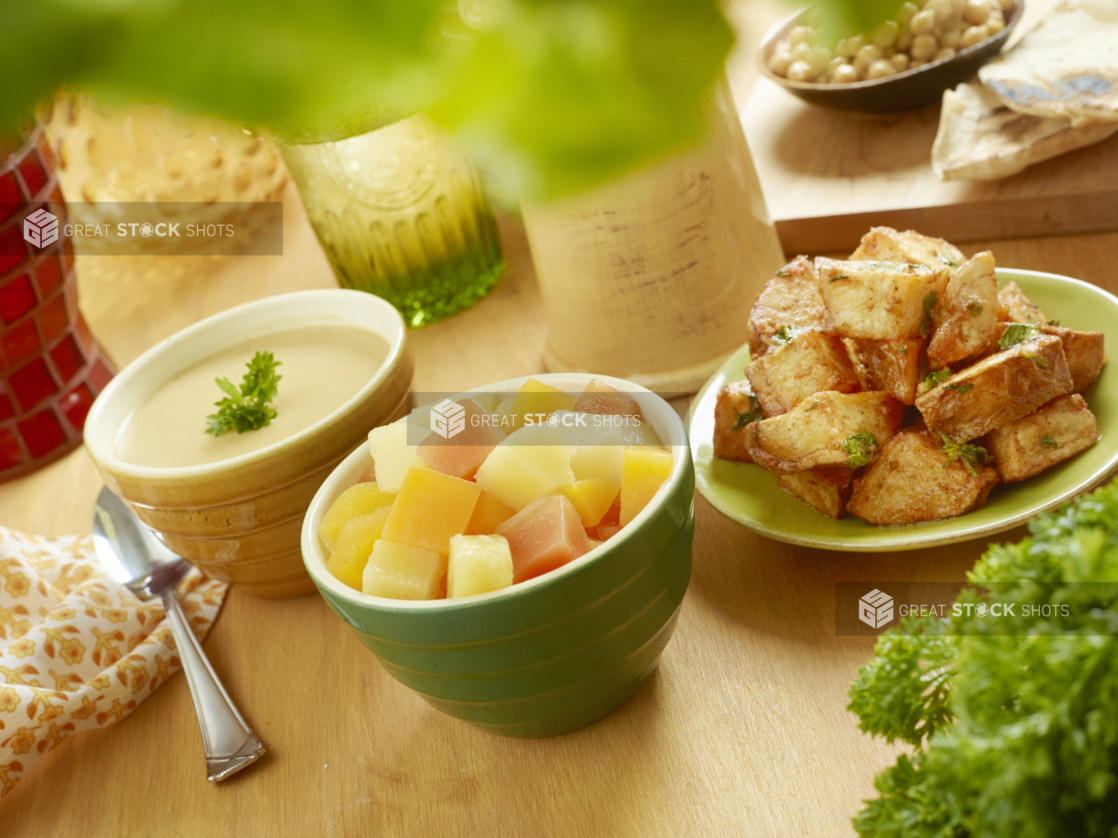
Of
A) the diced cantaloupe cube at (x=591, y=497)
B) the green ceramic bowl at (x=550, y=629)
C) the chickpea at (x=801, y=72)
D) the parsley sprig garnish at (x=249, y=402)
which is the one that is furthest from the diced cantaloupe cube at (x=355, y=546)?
the chickpea at (x=801, y=72)

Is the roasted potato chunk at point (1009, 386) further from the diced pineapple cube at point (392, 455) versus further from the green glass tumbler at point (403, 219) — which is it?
the green glass tumbler at point (403, 219)

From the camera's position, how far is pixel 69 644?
2.61ft

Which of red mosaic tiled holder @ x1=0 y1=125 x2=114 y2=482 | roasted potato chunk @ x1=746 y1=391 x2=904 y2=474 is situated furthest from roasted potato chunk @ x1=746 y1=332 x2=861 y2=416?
red mosaic tiled holder @ x1=0 y1=125 x2=114 y2=482

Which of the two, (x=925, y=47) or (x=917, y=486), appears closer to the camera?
(x=917, y=486)

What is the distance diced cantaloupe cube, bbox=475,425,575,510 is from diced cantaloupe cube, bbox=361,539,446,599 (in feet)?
0.22

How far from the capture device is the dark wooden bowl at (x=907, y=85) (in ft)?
3.56

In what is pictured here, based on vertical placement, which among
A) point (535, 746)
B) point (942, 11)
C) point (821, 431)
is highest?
point (942, 11)

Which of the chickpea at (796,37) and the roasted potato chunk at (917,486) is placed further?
the chickpea at (796,37)

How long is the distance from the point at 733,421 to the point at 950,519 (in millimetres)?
182

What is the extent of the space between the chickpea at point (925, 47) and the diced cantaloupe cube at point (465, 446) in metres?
0.79

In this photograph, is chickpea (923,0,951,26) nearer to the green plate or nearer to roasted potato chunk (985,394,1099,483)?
the green plate

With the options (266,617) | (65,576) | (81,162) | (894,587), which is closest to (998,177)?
(894,587)

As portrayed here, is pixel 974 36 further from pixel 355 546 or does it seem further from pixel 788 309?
pixel 355 546

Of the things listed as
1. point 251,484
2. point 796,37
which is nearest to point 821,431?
point 251,484
